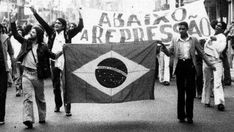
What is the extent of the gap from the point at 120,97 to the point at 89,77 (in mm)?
682

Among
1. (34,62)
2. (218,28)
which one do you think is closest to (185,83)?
(218,28)

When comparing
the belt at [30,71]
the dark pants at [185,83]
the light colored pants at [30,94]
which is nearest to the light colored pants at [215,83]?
the dark pants at [185,83]

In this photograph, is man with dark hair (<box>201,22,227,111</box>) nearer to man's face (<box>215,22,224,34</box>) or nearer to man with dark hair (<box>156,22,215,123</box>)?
man's face (<box>215,22,224,34</box>)

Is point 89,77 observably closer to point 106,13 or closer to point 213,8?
point 106,13

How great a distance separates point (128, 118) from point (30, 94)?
195cm

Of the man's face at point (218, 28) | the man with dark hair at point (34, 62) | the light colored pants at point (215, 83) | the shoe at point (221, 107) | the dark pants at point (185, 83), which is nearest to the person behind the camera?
the man with dark hair at point (34, 62)

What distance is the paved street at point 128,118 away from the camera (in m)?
8.02

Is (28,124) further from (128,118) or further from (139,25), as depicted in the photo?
(139,25)

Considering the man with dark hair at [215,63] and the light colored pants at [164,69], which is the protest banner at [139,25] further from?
the light colored pants at [164,69]

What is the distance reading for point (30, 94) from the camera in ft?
27.5

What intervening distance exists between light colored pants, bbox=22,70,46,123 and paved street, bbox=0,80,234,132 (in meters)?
0.22

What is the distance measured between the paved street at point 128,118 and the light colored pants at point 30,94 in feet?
0.72

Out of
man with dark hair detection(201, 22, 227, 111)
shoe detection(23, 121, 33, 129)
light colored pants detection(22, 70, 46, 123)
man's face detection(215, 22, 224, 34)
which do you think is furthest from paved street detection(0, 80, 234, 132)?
man's face detection(215, 22, 224, 34)

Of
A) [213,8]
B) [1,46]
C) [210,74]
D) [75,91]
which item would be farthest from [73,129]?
[213,8]
